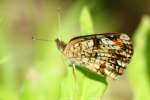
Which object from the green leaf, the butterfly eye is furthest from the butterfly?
the green leaf

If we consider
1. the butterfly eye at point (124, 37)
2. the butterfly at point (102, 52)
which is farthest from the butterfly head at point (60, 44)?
the butterfly eye at point (124, 37)

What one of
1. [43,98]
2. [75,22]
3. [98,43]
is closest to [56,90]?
[43,98]

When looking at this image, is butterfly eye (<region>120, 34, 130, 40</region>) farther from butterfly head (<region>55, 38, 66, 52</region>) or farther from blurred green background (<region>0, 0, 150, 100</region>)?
butterfly head (<region>55, 38, 66, 52</region>)

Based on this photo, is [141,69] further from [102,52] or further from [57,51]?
[57,51]

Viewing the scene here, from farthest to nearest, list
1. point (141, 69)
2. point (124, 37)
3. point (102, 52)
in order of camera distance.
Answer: point (102, 52) → point (124, 37) → point (141, 69)

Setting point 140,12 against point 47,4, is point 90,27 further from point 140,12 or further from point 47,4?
point 140,12

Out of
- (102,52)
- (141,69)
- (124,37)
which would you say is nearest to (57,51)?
(102,52)
